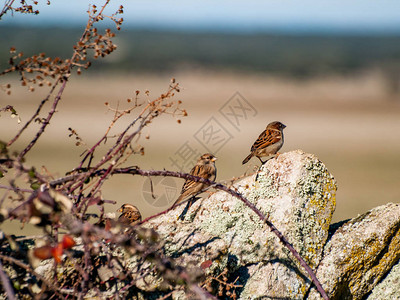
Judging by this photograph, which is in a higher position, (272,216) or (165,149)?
(165,149)

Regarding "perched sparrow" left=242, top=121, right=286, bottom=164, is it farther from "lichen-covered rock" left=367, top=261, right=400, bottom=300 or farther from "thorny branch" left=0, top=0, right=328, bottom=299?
"thorny branch" left=0, top=0, right=328, bottom=299

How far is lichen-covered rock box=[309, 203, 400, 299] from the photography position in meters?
3.67

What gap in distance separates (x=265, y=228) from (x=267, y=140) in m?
3.30

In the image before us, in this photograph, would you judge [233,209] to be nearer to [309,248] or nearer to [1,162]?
[309,248]

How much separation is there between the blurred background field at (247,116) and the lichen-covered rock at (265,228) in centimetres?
29

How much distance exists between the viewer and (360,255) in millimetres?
3787

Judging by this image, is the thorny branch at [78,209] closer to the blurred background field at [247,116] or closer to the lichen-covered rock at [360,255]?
the lichen-covered rock at [360,255]

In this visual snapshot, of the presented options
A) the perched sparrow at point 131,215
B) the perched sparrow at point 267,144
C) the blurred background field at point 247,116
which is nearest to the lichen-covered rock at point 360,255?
the blurred background field at point 247,116

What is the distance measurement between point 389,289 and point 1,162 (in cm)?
271

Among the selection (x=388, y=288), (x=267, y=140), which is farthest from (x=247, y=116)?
(x=388, y=288)

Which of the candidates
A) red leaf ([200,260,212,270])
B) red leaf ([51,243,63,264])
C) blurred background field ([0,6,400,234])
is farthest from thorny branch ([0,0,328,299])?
blurred background field ([0,6,400,234])

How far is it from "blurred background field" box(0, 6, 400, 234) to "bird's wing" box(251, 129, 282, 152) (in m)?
1.36

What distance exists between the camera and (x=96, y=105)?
3781cm

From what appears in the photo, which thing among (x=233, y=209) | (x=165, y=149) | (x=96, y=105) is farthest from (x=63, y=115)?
(x=233, y=209)
